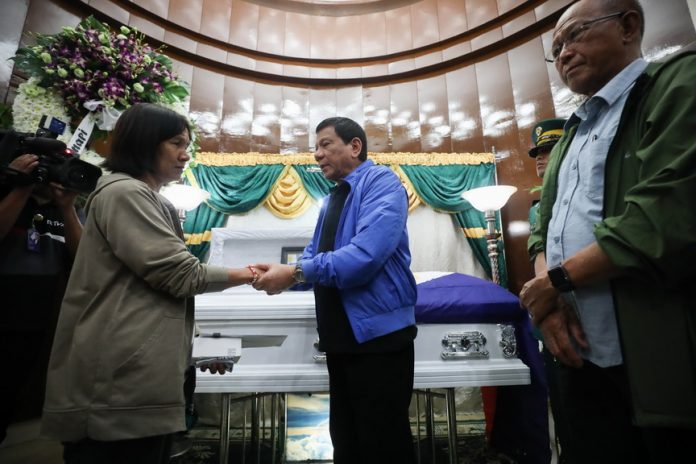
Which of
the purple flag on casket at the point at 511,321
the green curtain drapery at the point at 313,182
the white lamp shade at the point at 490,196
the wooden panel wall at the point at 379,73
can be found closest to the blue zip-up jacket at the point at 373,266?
the purple flag on casket at the point at 511,321

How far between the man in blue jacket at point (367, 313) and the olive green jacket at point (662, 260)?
2.29 ft

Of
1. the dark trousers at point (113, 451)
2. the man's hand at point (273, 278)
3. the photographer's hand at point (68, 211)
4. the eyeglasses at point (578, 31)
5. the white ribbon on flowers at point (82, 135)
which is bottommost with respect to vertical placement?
the dark trousers at point (113, 451)

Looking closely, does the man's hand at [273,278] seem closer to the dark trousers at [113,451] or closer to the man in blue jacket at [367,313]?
the man in blue jacket at [367,313]

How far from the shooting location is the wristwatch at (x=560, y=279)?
0.78 m

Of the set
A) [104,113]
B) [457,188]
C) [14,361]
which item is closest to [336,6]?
[457,188]

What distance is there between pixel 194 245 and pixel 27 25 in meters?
2.70

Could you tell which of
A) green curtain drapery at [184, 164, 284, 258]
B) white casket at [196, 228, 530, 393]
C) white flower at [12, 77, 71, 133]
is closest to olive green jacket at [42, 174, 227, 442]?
white casket at [196, 228, 530, 393]

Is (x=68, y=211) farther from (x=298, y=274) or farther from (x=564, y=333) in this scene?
(x=564, y=333)

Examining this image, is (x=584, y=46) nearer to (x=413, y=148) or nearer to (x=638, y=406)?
(x=638, y=406)

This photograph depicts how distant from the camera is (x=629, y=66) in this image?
0.89 m

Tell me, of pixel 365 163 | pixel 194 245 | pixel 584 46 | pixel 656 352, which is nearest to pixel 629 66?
pixel 584 46

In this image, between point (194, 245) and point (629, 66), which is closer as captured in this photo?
point (629, 66)

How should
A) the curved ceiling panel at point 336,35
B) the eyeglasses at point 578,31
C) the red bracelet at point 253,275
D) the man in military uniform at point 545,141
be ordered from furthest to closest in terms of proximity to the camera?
1. the curved ceiling panel at point 336,35
2. the man in military uniform at point 545,141
3. the red bracelet at point 253,275
4. the eyeglasses at point 578,31

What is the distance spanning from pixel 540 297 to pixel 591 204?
0.25m
